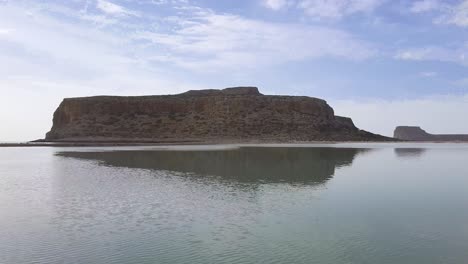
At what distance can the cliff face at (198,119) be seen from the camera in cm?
9350

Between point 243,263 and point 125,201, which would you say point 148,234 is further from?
point 125,201

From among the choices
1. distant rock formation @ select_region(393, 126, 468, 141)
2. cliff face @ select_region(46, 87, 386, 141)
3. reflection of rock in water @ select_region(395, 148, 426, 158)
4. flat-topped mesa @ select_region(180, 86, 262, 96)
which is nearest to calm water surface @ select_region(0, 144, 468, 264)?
Result: reflection of rock in water @ select_region(395, 148, 426, 158)

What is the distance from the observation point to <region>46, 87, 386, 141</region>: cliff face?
93500 mm

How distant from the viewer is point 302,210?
1434 cm

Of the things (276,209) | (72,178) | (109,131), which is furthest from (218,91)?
(276,209)

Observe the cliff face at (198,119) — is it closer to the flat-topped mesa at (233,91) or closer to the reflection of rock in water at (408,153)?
the flat-topped mesa at (233,91)

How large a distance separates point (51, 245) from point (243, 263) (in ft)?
14.2

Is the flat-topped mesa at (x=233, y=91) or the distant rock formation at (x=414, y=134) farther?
the distant rock formation at (x=414, y=134)

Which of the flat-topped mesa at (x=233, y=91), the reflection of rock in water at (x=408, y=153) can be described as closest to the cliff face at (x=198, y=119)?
the flat-topped mesa at (x=233, y=91)

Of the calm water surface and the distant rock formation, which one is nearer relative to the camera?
the calm water surface

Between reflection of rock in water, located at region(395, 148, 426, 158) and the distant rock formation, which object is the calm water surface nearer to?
reflection of rock in water, located at region(395, 148, 426, 158)

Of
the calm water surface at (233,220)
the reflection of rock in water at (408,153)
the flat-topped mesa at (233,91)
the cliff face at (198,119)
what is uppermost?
the flat-topped mesa at (233,91)

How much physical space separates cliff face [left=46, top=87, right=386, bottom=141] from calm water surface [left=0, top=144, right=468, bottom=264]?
69377mm

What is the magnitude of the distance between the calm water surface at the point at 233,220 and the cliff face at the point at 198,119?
228 ft
